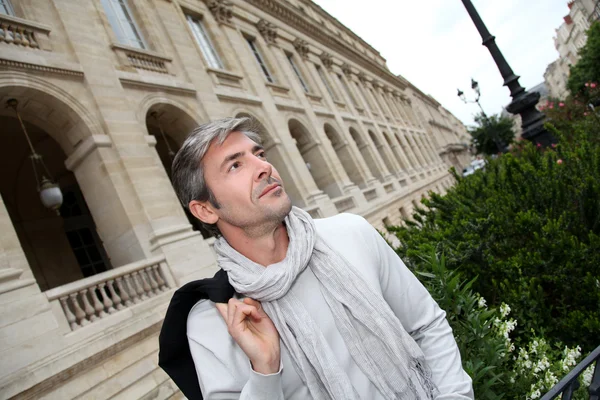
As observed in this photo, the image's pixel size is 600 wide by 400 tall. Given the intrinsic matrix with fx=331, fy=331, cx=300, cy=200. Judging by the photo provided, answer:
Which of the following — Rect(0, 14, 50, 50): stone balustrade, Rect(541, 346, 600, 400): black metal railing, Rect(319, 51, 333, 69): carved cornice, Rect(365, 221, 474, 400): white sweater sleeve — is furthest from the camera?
Rect(319, 51, 333, 69): carved cornice

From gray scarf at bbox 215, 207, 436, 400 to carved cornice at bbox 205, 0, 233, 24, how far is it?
14129mm

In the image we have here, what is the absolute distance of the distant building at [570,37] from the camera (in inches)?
1929

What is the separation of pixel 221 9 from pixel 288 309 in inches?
576

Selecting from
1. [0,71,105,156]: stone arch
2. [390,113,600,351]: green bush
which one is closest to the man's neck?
[390,113,600,351]: green bush

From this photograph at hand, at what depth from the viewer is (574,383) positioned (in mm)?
1433

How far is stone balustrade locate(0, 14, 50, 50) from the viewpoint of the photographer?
6.39 metres

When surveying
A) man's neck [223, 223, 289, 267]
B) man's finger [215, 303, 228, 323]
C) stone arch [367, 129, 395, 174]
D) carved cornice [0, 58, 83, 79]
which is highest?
carved cornice [0, 58, 83, 79]

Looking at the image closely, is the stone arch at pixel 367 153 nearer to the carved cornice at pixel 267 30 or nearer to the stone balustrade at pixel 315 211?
the carved cornice at pixel 267 30

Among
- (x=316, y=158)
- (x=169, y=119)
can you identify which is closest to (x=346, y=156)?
(x=316, y=158)

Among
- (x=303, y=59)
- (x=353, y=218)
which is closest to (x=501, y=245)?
(x=353, y=218)

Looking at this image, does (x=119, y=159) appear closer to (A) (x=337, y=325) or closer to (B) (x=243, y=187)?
(B) (x=243, y=187)

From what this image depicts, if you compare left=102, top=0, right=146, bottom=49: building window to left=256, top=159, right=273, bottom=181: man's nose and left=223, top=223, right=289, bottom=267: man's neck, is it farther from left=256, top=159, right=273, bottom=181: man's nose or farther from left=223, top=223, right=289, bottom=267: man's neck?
left=223, top=223, right=289, bottom=267: man's neck

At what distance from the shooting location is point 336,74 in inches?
885

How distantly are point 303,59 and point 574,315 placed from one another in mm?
18009
